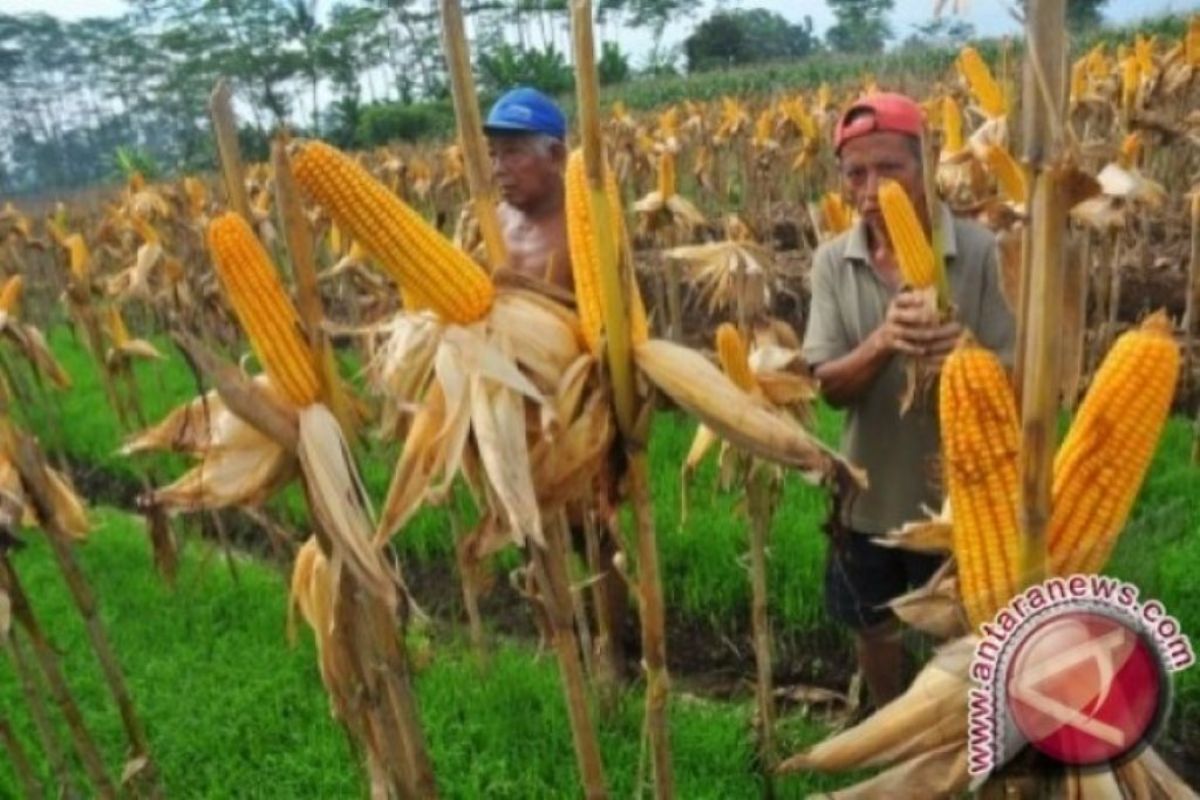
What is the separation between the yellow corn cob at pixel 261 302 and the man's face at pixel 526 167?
2.05 meters

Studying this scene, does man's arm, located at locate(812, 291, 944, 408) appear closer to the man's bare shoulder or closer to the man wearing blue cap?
the man's bare shoulder

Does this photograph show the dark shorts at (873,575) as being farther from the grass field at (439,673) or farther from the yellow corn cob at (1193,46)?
the yellow corn cob at (1193,46)

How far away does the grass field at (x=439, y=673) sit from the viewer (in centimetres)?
294

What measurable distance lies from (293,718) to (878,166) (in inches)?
96.7

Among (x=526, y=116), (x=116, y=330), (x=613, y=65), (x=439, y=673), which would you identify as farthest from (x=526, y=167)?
(x=613, y=65)

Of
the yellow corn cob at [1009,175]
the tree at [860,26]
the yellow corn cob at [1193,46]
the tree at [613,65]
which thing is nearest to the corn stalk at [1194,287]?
the yellow corn cob at [1193,46]

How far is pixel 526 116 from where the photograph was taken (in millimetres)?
3047

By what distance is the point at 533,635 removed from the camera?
4230mm

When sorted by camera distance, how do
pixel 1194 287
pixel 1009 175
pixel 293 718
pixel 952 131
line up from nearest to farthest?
pixel 1009 175 → pixel 293 718 → pixel 952 131 → pixel 1194 287

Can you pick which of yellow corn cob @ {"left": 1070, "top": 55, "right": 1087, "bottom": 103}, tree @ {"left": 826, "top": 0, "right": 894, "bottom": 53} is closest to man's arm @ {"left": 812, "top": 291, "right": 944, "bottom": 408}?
yellow corn cob @ {"left": 1070, "top": 55, "right": 1087, "bottom": 103}

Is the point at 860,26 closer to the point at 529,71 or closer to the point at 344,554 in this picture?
the point at 529,71

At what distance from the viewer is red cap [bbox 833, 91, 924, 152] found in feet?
7.45

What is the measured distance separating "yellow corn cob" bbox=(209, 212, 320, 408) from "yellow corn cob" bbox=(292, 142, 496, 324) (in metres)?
0.09

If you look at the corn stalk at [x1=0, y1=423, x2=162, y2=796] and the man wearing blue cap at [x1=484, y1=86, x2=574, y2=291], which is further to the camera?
the man wearing blue cap at [x1=484, y1=86, x2=574, y2=291]
